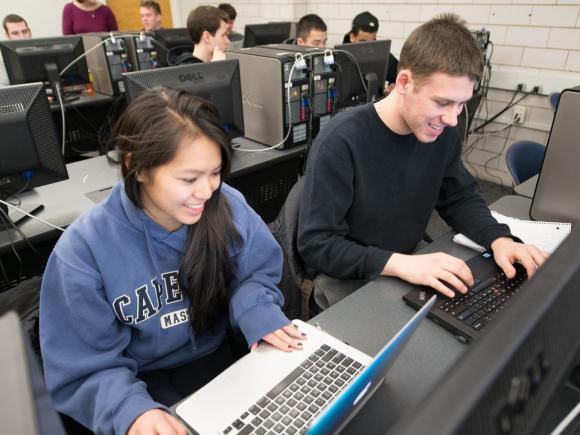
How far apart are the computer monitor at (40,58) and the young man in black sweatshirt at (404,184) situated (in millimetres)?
2322

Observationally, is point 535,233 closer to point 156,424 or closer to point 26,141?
point 156,424

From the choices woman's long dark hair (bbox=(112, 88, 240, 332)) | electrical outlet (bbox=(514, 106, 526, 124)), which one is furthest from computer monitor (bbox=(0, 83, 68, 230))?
electrical outlet (bbox=(514, 106, 526, 124))

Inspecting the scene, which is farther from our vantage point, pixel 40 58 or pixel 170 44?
pixel 170 44

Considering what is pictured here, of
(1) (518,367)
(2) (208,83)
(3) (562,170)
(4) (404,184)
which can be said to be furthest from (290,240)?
(2) (208,83)

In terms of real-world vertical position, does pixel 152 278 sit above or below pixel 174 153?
below

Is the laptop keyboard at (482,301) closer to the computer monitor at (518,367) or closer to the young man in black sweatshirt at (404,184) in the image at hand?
the young man in black sweatshirt at (404,184)

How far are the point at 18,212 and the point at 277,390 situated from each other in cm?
131

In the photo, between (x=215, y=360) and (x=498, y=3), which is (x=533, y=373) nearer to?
(x=215, y=360)

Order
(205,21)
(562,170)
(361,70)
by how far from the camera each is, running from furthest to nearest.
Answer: (205,21), (361,70), (562,170)

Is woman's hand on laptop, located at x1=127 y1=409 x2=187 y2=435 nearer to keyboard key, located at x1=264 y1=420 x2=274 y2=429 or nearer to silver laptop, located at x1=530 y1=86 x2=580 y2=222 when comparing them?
keyboard key, located at x1=264 y1=420 x2=274 y2=429

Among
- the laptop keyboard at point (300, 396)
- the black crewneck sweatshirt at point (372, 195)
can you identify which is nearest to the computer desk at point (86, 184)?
the black crewneck sweatshirt at point (372, 195)

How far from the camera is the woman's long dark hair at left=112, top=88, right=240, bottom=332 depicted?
2.84 ft

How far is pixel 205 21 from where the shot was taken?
286 centimetres

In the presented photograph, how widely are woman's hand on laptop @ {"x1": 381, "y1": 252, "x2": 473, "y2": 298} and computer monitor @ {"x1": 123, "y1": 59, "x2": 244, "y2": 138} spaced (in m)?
1.11
